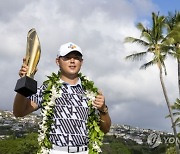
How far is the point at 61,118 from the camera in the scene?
15.1 feet

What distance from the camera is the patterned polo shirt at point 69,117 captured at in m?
4.53

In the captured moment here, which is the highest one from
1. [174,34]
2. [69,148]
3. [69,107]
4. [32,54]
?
[174,34]

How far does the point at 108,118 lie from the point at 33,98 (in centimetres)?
80

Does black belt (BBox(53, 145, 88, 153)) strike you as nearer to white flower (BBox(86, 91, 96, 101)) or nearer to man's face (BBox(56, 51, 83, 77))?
white flower (BBox(86, 91, 96, 101))

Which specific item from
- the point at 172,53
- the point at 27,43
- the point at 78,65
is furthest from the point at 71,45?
the point at 172,53

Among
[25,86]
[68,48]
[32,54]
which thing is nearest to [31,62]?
[32,54]

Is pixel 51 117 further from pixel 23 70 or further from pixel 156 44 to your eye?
pixel 156 44

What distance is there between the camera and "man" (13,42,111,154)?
14.8ft

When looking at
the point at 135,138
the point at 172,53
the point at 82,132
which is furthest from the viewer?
the point at 135,138

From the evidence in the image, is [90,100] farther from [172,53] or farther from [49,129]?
[172,53]

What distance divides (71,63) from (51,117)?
587 mm

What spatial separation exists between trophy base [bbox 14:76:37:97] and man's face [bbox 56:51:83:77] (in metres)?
0.59

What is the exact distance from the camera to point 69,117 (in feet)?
15.0

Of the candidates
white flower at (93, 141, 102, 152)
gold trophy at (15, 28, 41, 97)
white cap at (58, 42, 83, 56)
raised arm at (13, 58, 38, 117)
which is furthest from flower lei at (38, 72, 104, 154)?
gold trophy at (15, 28, 41, 97)
